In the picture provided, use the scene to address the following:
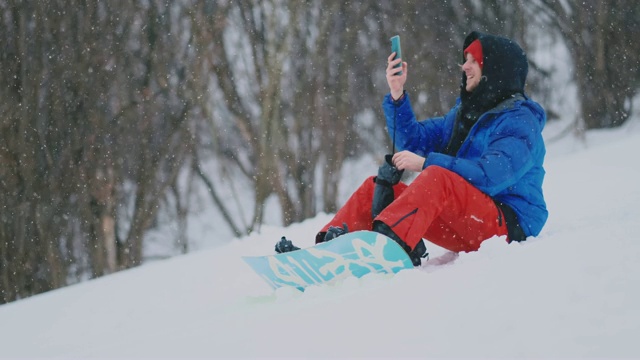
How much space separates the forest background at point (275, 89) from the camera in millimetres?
10258

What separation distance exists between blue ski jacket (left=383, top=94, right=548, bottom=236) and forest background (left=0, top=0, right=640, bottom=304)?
6886mm

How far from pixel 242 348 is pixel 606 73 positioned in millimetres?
10041

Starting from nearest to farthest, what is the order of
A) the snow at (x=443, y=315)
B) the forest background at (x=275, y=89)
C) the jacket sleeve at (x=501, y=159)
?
the snow at (x=443, y=315) → the jacket sleeve at (x=501, y=159) → the forest background at (x=275, y=89)

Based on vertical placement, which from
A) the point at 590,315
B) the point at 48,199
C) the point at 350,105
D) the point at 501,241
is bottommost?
the point at 590,315

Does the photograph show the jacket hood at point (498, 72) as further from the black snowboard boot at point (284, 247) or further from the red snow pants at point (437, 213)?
the black snowboard boot at point (284, 247)

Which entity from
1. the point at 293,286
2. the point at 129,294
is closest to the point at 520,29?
the point at 129,294

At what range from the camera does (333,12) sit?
11.1m

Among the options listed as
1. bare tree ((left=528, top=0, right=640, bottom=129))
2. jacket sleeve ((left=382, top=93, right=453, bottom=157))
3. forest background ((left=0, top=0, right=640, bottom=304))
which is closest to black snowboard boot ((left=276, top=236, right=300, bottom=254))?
jacket sleeve ((left=382, top=93, right=453, bottom=157))

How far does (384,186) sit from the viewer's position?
3785 mm

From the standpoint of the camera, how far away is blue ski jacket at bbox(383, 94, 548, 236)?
3.59 metres

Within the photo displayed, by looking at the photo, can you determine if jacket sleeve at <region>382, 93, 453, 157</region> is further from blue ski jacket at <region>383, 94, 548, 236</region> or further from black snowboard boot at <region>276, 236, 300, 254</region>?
black snowboard boot at <region>276, 236, 300, 254</region>

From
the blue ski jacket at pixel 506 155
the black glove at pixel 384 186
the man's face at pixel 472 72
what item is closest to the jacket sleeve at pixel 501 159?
the blue ski jacket at pixel 506 155

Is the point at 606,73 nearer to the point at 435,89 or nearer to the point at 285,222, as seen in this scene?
the point at 435,89

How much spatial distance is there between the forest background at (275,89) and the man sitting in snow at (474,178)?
6.76 meters
